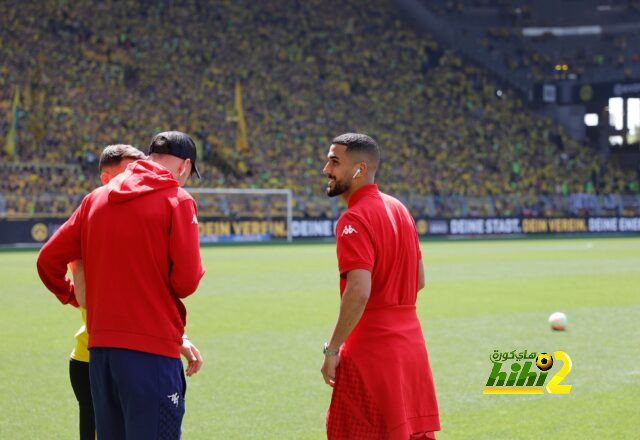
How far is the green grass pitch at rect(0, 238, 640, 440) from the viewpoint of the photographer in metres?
7.67

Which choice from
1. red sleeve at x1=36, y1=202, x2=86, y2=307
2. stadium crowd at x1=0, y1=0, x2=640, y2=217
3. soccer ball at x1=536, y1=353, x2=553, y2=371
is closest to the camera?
red sleeve at x1=36, y1=202, x2=86, y2=307

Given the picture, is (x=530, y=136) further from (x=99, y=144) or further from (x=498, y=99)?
(x=99, y=144)

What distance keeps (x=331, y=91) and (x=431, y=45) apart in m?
10.8

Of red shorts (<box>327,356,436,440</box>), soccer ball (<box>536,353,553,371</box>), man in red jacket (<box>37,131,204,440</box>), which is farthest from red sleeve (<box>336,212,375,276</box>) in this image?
soccer ball (<box>536,353,553,371</box>)

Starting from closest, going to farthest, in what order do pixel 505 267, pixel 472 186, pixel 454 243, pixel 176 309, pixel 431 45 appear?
pixel 176 309, pixel 505 267, pixel 454 243, pixel 472 186, pixel 431 45

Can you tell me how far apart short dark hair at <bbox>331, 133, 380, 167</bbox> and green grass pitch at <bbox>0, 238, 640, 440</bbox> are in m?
3.07

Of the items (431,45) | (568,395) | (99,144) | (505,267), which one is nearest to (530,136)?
(431,45)

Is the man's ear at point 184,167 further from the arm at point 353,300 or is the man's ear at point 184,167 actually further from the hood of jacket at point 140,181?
the arm at point 353,300

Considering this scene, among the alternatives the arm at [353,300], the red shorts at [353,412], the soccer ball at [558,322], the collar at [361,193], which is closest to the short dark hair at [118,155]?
the collar at [361,193]

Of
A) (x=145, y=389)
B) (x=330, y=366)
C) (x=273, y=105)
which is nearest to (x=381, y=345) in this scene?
(x=330, y=366)

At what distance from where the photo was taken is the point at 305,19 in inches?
2255

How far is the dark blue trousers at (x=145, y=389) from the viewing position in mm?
4176

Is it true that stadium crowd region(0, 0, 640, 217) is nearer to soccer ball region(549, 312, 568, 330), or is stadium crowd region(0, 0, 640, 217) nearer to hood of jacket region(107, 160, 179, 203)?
soccer ball region(549, 312, 568, 330)

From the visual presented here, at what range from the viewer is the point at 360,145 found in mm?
4848
